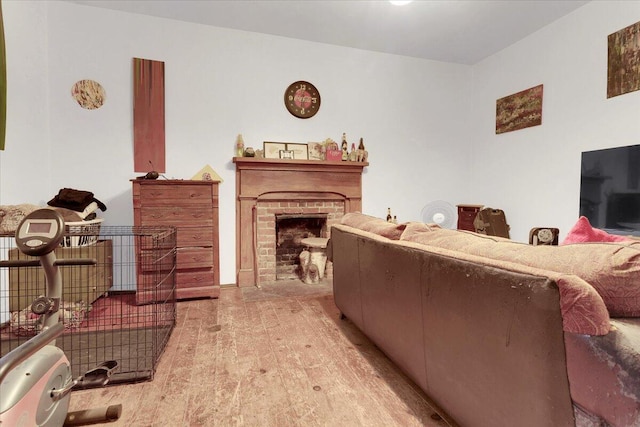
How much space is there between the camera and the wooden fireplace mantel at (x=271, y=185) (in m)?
3.66

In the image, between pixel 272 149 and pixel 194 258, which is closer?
pixel 194 258

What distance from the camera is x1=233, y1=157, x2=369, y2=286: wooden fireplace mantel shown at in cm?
366

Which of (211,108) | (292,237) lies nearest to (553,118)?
(292,237)

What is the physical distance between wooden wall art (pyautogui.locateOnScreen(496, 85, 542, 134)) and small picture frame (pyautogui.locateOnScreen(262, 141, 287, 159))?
9.44ft

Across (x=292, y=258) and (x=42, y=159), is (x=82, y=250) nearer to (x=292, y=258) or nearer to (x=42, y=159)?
(x=42, y=159)

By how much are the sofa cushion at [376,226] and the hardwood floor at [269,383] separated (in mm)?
775

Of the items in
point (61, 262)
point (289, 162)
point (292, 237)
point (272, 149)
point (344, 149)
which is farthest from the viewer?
point (292, 237)

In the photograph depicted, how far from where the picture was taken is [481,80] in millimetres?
4594

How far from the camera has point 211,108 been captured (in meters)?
→ 3.63

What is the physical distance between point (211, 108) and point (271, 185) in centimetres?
108

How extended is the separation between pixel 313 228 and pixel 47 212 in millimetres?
3228

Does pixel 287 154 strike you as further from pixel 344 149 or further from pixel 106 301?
pixel 106 301

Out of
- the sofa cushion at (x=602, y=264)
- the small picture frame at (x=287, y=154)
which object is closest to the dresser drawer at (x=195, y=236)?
the small picture frame at (x=287, y=154)

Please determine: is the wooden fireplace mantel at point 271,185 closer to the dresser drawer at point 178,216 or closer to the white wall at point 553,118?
the dresser drawer at point 178,216
